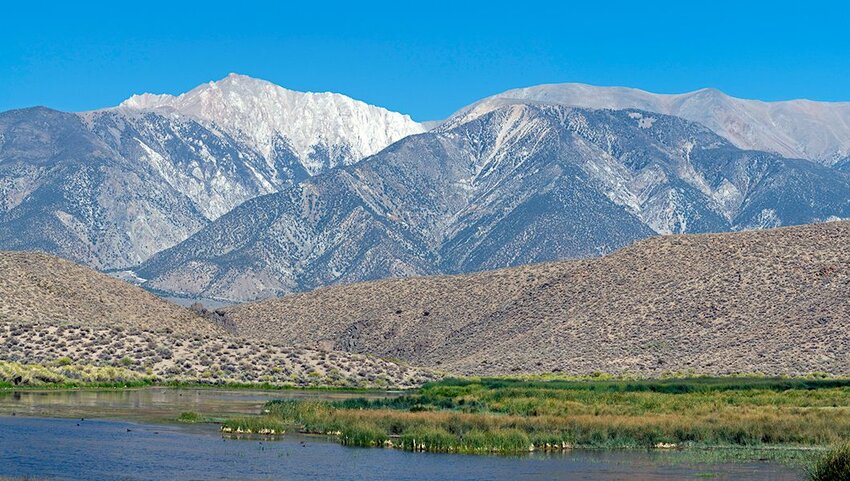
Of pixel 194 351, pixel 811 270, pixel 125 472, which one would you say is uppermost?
pixel 811 270

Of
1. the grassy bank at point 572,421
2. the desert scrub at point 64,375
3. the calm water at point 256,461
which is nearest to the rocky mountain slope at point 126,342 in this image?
the desert scrub at point 64,375

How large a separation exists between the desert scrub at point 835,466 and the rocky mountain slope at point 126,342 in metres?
61.3

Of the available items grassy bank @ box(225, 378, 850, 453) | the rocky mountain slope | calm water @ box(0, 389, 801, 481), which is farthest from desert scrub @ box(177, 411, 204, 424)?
the rocky mountain slope

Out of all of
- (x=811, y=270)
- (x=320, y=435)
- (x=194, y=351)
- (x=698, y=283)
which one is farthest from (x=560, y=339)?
(x=320, y=435)

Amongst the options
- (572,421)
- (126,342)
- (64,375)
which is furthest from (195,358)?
(572,421)

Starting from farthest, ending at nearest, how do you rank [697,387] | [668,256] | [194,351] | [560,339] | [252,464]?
[668,256] → [560,339] → [194,351] → [697,387] → [252,464]

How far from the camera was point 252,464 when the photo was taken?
5141 centimetres

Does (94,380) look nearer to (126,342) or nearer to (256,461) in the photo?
(126,342)

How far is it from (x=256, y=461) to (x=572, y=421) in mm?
17012

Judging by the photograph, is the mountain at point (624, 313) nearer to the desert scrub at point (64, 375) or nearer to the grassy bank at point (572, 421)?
the desert scrub at point (64, 375)

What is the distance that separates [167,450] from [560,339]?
90508 millimetres

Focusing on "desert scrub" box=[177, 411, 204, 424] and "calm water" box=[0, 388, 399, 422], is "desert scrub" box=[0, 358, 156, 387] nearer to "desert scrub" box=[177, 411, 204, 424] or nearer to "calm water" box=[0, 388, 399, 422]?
"calm water" box=[0, 388, 399, 422]

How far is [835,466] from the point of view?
4122 cm

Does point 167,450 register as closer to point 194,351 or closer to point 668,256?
point 194,351
